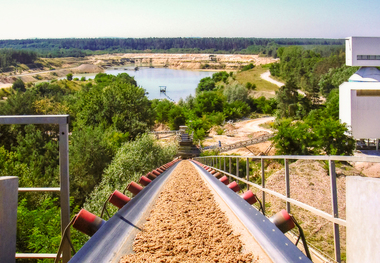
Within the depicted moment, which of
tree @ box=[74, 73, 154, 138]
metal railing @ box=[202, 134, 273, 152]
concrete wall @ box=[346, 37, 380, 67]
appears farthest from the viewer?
metal railing @ box=[202, 134, 273, 152]

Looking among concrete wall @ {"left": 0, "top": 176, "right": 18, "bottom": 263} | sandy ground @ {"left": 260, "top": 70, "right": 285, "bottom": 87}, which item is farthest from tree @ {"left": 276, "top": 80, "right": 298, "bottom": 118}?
concrete wall @ {"left": 0, "top": 176, "right": 18, "bottom": 263}

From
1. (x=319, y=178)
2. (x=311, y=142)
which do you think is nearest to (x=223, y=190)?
(x=319, y=178)

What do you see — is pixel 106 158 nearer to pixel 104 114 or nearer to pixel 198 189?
pixel 104 114

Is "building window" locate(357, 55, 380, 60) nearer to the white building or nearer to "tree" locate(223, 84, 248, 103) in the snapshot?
the white building

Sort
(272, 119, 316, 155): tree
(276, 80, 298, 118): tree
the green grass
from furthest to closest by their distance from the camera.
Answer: the green grass
(276, 80, 298, 118): tree
(272, 119, 316, 155): tree

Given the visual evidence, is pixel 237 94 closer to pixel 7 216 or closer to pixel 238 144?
pixel 238 144

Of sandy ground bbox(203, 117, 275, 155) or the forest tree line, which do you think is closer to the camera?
sandy ground bbox(203, 117, 275, 155)
